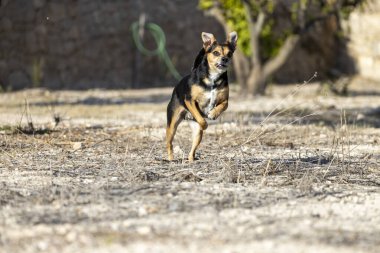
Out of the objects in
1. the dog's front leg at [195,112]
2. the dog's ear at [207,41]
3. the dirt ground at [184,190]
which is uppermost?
the dog's ear at [207,41]

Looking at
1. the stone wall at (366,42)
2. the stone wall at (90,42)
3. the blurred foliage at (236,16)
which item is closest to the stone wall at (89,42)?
the stone wall at (90,42)

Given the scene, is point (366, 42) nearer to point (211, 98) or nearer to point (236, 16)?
point (236, 16)

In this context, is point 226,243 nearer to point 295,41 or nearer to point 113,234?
point 113,234

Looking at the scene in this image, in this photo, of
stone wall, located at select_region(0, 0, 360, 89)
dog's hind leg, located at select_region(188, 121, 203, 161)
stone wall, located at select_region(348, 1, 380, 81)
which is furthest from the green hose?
dog's hind leg, located at select_region(188, 121, 203, 161)

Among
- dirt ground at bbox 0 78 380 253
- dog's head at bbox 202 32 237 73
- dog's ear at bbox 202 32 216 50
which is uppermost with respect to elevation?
dog's ear at bbox 202 32 216 50

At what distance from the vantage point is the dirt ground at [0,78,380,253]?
5078 mm

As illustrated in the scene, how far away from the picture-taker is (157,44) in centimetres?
1928

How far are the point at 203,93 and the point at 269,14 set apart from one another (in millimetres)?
9795

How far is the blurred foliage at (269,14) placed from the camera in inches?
658

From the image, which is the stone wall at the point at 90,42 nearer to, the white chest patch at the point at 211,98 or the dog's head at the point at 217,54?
the dog's head at the point at 217,54

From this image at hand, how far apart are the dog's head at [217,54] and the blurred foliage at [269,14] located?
27.1 ft

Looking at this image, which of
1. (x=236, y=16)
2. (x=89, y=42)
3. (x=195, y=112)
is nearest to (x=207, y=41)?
(x=195, y=112)

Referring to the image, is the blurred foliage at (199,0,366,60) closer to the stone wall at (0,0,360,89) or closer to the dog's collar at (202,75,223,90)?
the stone wall at (0,0,360,89)

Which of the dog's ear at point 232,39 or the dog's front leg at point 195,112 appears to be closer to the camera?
the dog's front leg at point 195,112
